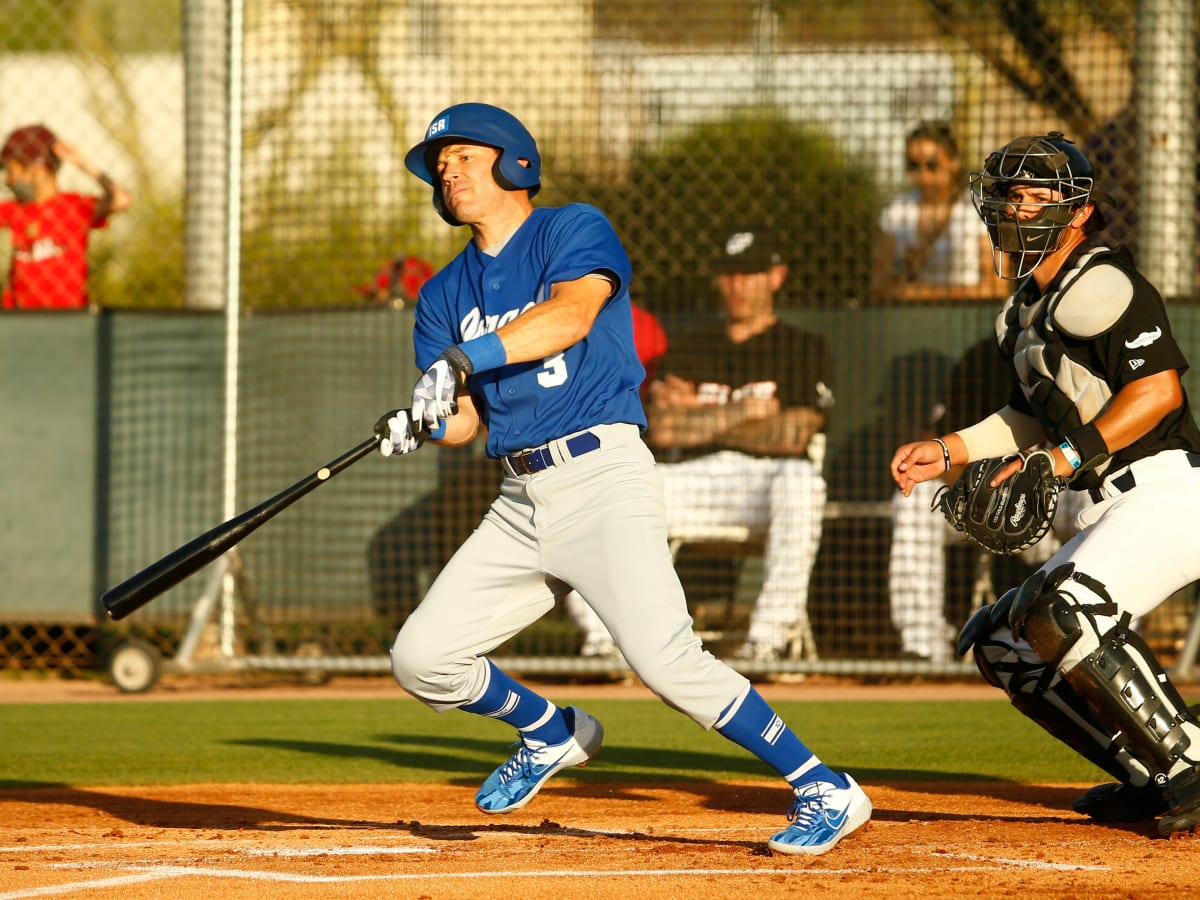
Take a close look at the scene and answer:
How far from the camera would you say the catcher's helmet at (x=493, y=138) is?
427cm

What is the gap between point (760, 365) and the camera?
8.35 meters

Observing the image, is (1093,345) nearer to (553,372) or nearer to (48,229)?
(553,372)

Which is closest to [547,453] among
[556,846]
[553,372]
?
[553,372]

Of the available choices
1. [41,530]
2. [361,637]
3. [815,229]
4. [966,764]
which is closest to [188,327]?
[41,530]

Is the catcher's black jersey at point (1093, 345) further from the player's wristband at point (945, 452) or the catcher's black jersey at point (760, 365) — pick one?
the catcher's black jersey at point (760, 365)

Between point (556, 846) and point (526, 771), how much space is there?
0.38 metres

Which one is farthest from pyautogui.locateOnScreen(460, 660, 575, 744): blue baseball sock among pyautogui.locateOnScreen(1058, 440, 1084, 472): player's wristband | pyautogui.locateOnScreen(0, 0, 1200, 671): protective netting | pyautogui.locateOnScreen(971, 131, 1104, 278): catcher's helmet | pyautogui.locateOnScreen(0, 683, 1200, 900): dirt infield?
pyautogui.locateOnScreen(0, 0, 1200, 671): protective netting

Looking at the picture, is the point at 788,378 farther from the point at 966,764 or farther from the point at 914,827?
the point at 914,827

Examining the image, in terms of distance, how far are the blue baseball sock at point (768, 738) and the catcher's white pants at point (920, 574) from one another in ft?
13.2

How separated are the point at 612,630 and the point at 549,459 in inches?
19.0

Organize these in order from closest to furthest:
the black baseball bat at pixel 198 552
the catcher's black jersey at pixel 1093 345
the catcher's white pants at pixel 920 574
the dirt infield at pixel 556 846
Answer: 1. the dirt infield at pixel 556 846
2. the black baseball bat at pixel 198 552
3. the catcher's black jersey at pixel 1093 345
4. the catcher's white pants at pixel 920 574

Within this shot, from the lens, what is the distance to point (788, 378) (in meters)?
8.30

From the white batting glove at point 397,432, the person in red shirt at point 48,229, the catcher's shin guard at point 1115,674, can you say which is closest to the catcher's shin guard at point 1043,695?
the catcher's shin guard at point 1115,674

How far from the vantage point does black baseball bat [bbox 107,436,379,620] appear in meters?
4.09
